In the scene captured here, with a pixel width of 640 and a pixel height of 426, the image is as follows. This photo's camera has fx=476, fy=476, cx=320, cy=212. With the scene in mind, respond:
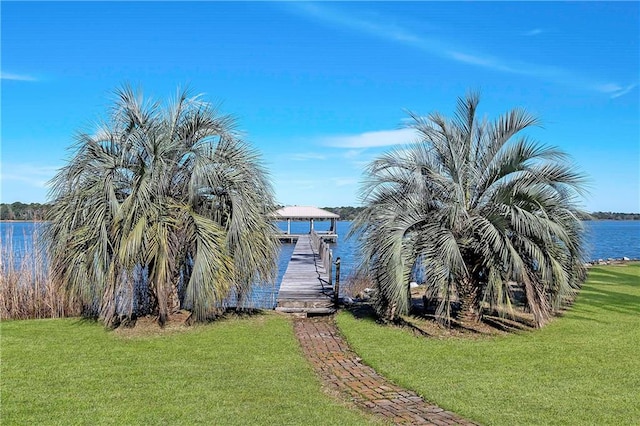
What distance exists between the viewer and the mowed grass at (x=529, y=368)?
4613 millimetres

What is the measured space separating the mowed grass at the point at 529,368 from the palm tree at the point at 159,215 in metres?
2.43

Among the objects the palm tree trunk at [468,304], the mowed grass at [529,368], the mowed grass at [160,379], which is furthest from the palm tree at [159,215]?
the palm tree trunk at [468,304]

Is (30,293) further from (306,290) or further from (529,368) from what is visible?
(529,368)

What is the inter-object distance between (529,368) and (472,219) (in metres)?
2.63

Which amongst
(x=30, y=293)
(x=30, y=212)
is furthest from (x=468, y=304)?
(x=30, y=212)

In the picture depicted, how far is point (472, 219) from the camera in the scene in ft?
25.7

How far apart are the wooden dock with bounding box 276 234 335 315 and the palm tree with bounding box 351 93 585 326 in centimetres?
226

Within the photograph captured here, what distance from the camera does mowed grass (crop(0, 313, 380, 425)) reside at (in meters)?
4.45

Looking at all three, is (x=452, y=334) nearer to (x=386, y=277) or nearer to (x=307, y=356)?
(x=386, y=277)

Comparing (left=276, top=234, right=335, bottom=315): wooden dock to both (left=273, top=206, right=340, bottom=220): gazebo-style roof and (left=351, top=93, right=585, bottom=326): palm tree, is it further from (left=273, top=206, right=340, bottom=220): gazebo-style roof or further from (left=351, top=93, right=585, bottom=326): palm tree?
(left=273, top=206, right=340, bottom=220): gazebo-style roof

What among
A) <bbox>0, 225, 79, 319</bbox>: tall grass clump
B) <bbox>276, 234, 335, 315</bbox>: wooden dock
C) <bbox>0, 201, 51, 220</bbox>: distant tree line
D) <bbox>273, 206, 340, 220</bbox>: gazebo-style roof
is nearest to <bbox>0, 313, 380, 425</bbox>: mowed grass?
<bbox>0, 225, 79, 319</bbox>: tall grass clump

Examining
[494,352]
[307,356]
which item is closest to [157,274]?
[307,356]

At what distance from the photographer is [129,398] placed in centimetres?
486

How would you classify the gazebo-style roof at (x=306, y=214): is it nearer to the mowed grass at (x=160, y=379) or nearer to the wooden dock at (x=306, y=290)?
the wooden dock at (x=306, y=290)
